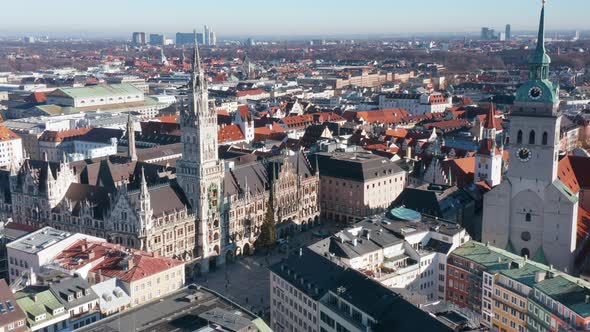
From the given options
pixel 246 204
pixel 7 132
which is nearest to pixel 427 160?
pixel 246 204

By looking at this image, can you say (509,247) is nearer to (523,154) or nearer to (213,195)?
(523,154)

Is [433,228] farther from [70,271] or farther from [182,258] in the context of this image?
[70,271]

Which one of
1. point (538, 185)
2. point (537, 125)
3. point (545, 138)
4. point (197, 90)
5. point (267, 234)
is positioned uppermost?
point (197, 90)

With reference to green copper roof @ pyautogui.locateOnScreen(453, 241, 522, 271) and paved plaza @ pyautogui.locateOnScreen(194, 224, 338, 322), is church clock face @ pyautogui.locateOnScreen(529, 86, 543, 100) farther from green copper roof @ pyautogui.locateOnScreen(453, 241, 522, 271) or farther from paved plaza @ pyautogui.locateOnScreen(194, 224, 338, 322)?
paved plaza @ pyautogui.locateOnScreen(194, 224, 338, 322)

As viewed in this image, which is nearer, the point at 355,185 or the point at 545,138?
the point at 545,138

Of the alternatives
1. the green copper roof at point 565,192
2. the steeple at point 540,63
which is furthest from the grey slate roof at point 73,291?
the steeple at point 540,63

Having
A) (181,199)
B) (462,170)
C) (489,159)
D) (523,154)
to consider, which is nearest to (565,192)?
(523,154)

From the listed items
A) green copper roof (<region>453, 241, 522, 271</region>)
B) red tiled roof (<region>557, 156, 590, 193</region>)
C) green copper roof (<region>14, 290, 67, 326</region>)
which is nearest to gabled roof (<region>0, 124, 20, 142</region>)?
green copper roof (<region>14, 290, 67, 326</region>)
